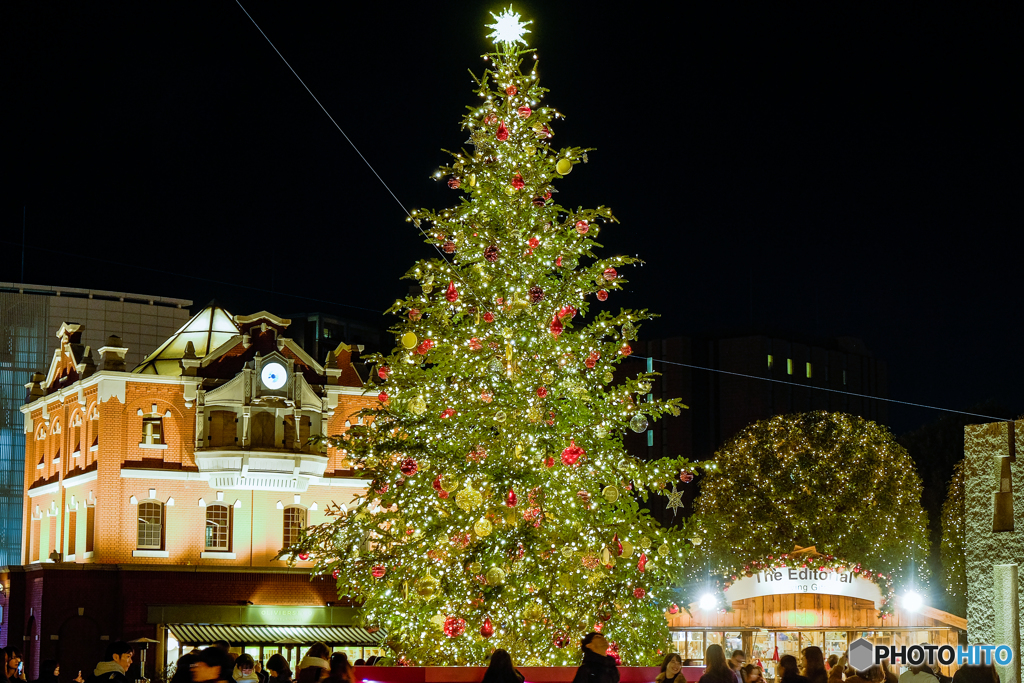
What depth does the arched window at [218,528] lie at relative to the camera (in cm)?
3575

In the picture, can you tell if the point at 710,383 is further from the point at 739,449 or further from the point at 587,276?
the point at 587,276

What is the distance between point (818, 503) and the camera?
34.9 m

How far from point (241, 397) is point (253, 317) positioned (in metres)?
2.68

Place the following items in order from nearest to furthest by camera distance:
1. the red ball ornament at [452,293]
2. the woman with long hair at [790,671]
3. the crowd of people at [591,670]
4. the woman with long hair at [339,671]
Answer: the crowd of people at [591,670] → the woman with long hair at [339,671] → the woman with long hair at [790,671] → the red ball ornament at [452,293]

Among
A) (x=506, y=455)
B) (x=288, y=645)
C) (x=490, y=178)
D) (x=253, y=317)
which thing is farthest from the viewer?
(x=253, y=317)

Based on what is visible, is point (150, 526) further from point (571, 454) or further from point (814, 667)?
point (814, 667)

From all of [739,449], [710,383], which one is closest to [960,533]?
[739,449]

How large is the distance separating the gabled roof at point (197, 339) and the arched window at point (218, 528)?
14.3 ft

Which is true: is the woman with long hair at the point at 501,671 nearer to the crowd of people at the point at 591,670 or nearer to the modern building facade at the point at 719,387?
the crowd of people at the point at 591,670

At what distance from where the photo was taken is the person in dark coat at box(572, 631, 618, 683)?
39.2 ft

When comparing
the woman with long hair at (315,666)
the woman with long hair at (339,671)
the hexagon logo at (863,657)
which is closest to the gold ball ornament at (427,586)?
the woman with long hair at (315,666)

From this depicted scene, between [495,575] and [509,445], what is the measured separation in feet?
6.39

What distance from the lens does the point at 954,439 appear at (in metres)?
49.2
